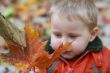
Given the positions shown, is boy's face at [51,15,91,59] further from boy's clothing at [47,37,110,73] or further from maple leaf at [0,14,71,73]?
maple leaf at [0,14,71,73]

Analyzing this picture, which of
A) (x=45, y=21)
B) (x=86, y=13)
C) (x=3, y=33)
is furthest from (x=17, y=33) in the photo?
(x=45, y=21)

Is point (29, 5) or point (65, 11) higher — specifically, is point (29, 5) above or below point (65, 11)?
below

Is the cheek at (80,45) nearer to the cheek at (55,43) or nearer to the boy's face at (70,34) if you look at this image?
the boy's face at (70,34)

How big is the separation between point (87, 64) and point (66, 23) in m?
0.41

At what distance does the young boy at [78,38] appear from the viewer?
3631 millimetres

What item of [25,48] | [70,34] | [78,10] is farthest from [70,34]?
[25,48]

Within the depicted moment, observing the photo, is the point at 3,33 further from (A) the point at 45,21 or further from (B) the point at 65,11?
(A) the point at 45,21

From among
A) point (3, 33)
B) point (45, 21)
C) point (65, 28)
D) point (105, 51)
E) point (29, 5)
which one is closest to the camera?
point (3, 33)

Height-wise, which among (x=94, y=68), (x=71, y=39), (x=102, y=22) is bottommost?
(x=102, y=22)

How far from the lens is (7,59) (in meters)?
3.15

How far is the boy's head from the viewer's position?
361cm

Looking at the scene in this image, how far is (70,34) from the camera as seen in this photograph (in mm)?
3604

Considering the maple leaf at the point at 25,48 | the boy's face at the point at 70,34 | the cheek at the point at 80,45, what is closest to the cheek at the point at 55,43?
the boy's face at the point at 70,34

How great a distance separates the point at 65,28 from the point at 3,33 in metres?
0.62
